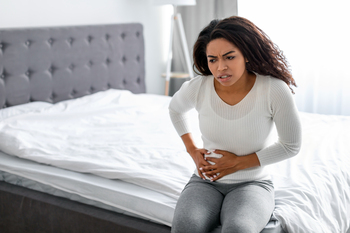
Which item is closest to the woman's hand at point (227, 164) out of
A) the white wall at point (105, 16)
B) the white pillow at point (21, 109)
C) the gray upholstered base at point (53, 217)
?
the gray upholstered base at point (53, 217)

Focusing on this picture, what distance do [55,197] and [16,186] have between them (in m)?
0.25

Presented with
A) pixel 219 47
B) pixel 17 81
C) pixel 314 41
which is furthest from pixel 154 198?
pixel 314 41

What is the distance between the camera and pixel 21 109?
2.38m

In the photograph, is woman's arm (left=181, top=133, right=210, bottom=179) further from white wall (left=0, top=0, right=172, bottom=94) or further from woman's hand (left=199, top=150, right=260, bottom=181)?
white wall (left=0, top=0, right=172, bottom=94)

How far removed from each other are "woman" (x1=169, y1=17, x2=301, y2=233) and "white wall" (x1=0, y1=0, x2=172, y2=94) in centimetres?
164

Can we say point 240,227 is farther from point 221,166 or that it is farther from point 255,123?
point 255,123

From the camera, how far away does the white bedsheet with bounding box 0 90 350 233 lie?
1411 millimetres

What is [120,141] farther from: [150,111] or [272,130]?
[272,130]

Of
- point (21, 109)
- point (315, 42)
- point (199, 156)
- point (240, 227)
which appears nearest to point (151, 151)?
point (199, 156)

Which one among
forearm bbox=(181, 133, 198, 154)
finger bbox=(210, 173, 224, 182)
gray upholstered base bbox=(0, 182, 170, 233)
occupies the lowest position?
gray upholstered base bbox=(0, 182, 170, 233)

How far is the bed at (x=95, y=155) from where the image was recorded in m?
1.45

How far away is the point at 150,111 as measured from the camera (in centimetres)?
268

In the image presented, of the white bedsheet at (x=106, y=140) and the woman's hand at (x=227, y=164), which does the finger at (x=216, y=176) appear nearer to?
the woman's hand at (x=227, y=164)

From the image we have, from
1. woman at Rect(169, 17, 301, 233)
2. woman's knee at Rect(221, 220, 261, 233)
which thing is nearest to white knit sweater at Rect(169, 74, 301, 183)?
woman at Rect(169, 17, 301, 233)
